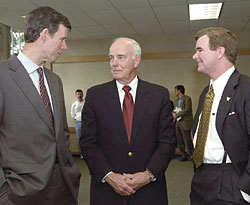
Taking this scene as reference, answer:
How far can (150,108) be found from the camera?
2.14m

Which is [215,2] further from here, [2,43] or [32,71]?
[32,71]

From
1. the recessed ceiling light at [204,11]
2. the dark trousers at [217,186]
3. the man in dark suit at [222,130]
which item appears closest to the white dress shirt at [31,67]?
the man in dark suit at [222,130]

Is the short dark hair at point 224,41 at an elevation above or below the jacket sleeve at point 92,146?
above

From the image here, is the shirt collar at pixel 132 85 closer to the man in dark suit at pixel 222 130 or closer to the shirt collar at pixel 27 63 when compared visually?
the man in dark suit at pixel 222 130

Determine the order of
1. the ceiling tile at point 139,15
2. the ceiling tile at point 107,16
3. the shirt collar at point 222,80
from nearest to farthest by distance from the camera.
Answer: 1. the shirt collar at point 222,80
2. the ceiling tile at point 139,15
3. the ceiling tile at point 107,16

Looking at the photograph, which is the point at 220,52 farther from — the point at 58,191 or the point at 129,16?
the point at 129,16

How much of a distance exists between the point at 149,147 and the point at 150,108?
0.91ft

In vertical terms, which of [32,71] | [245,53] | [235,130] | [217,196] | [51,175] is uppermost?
[245,53]

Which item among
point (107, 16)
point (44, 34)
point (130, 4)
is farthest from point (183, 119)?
point (44, 34)

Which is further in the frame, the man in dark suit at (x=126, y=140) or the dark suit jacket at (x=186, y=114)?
the dark suit jacket at (x=186, y=114)

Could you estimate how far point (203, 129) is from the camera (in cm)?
189

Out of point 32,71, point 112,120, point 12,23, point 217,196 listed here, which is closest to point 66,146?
point 112,120

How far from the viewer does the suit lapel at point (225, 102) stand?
175 cm

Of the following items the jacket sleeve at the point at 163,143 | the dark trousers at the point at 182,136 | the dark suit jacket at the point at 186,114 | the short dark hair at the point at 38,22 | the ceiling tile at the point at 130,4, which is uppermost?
the ceiling tile at the point at 130,4
